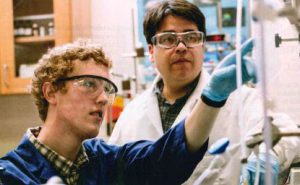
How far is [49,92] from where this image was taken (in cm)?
134

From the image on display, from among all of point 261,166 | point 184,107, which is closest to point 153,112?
point 184,107

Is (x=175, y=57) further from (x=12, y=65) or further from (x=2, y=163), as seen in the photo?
(x=12, y=65)

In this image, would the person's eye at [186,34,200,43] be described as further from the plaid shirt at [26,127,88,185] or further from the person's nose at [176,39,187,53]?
the plaid shirt at [26,127,88,185]

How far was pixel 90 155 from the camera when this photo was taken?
1341 mm

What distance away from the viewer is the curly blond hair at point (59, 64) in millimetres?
1291

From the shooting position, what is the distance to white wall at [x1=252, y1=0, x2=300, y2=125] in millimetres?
801

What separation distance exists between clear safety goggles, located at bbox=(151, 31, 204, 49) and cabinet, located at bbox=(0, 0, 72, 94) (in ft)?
3.72

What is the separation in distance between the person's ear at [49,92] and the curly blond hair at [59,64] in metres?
0.01

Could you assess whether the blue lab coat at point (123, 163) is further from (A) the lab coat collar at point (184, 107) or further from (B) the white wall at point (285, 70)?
(B) the white wall at point (285, 70)

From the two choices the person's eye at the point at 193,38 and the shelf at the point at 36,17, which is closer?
the person's eye at the point at 193,38

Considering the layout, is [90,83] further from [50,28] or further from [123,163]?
[50,28]

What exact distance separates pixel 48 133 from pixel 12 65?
1.35 meters

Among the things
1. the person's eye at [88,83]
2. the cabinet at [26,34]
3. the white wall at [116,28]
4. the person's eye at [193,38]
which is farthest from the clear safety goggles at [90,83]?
the cabinet at [26,34]

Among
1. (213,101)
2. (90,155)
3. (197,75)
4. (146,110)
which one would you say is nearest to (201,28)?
(197,75)
